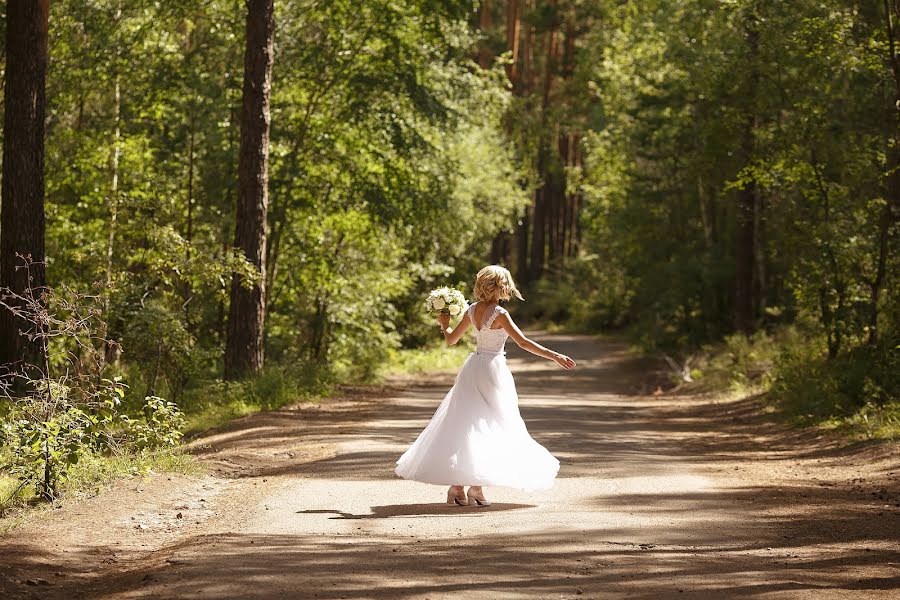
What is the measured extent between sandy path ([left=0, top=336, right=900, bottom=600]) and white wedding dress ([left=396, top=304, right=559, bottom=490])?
33 cm

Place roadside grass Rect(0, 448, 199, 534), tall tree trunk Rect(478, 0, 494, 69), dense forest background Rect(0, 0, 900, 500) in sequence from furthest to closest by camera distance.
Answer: tall tree trunk Rect(478, 0, 494, 69) < dense forest background Rect(0, 0, 900, 500) < roadside grass Rect(0, 448, 199, 534)

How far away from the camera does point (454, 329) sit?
11031mm

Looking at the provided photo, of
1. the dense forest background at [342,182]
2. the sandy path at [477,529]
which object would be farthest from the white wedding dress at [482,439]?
the dense forest background at [342,182]

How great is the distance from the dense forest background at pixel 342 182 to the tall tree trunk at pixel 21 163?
7cm

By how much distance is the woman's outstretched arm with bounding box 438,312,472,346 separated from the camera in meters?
10.9

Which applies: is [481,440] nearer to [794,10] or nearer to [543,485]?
[543,485]

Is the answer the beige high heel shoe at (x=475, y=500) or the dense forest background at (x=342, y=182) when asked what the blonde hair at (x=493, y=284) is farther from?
the dense forest background at (x=342, y=182)

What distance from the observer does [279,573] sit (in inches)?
314

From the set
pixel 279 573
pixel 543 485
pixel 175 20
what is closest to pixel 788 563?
pixel 543 485

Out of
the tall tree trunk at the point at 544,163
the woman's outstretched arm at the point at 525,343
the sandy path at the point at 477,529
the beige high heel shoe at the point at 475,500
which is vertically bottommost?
the sandy path at the point at 477,529

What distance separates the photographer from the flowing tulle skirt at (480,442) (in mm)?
10703

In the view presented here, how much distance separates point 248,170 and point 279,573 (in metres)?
13.5

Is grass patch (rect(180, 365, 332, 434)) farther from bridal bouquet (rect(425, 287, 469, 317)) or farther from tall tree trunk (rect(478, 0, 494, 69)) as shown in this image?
tall tree trunk (rect(478, 0, 494, 69))

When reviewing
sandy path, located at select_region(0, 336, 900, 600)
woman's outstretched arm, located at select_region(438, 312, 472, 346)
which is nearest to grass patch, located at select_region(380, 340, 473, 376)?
sandy path, located at select_region(0, 336, 900, 600)
